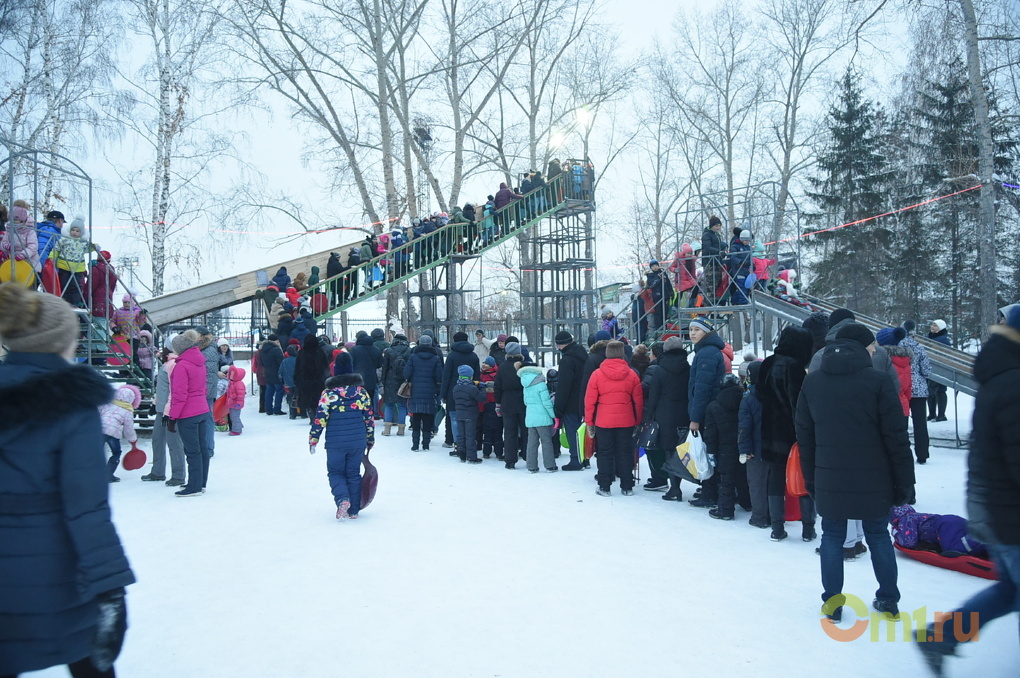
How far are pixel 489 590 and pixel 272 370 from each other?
1091cm

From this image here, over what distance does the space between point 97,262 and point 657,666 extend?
10.1 m

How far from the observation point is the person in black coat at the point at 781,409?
18.5ft

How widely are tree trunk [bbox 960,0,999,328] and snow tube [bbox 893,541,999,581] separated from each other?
11596 mm

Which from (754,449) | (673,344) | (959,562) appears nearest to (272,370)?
(673,344)

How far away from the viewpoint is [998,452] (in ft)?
9.80

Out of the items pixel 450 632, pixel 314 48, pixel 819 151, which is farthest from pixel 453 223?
pixel 819 151

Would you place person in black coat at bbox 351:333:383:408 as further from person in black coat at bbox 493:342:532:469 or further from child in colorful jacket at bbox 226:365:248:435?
person in black coat at bbox 493:342:532:469

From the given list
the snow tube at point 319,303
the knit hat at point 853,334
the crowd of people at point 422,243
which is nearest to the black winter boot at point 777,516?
the knit hat at point 853,334

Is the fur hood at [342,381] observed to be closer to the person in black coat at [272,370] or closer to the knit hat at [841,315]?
the knit hat at [841,315]

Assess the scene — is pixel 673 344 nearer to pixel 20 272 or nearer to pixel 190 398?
pixel 190 398

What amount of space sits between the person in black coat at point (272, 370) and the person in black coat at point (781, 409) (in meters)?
10.8

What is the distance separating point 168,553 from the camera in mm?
6020

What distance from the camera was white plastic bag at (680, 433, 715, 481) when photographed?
7176 millimetres

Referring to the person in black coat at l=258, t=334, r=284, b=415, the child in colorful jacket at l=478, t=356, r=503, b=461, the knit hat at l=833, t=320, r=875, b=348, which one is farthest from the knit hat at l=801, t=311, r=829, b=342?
the person in black coat at l=258, t=334, r=284, b=415
